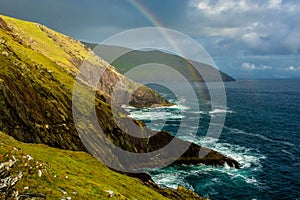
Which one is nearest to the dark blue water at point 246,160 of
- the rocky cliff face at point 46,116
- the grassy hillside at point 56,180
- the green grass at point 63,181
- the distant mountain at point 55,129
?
the rocky cliff face at point 46,116

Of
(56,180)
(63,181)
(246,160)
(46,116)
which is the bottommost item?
(246,160)

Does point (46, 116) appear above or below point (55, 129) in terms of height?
above

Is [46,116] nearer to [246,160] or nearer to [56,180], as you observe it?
[56,180]

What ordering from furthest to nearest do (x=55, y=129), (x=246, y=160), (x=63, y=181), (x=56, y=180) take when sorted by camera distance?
(x=246, y=160) → (x=55, y=129) → (x=63, y=181) → (x=56, y=180)

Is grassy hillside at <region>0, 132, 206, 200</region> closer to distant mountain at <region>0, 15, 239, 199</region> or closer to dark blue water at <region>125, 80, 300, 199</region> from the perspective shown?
distant mountain at <region>0, 15, 239, 199</region>

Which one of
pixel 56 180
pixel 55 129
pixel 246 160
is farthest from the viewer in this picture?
pixel 246 160

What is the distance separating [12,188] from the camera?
18.5m

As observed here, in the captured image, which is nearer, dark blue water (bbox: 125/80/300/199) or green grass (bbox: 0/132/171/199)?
green grass (bbox: 0/132/171/199)

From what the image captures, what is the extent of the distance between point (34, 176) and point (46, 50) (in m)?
118

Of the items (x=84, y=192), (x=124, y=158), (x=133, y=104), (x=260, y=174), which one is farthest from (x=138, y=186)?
(x=133, y=104)

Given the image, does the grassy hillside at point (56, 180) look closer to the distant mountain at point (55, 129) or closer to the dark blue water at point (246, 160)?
the distant mountain at point (55, 129)

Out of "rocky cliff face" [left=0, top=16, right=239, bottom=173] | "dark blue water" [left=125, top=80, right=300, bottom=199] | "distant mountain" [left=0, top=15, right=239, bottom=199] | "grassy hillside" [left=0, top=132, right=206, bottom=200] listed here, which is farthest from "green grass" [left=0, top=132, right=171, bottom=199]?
"dark blue water" [left=125, top=80, right=300, bottom=199]

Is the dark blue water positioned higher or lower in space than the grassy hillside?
lower

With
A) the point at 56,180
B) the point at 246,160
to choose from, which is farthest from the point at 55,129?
the point at 246,160
